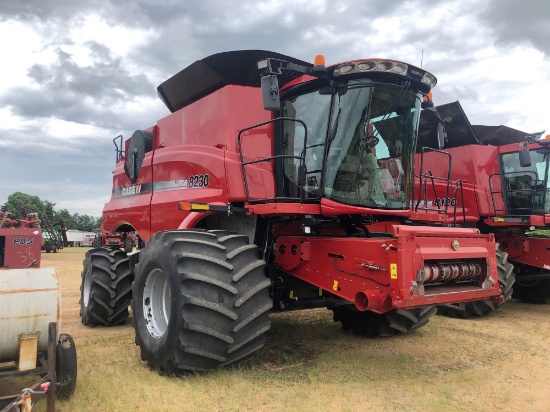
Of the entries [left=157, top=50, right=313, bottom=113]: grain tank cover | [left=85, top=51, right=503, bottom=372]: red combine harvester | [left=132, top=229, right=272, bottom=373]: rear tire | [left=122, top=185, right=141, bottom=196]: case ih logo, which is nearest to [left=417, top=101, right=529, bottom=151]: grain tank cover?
[left=85, top=51, right=503, bottom=372]: red combine harvester

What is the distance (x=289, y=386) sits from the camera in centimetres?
402

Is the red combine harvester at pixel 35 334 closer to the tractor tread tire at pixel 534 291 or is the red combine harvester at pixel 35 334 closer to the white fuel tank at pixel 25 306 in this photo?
the white fuel tank at pixel 25 306

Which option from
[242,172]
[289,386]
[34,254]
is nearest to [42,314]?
[289,386]

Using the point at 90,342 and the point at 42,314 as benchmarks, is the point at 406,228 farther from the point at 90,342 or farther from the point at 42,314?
the point at 90,342

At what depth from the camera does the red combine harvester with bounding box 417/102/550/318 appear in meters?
8.46

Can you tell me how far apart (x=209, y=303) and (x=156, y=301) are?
1098mm

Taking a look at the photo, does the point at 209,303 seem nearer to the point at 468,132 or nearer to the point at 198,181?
the point at 198,181

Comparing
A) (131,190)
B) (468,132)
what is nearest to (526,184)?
(468,132)

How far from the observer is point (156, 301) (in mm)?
4832

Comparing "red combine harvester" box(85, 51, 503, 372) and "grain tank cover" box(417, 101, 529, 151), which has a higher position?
"grain tank cover" box(417, 101, 529, 151)

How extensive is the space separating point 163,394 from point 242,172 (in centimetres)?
231

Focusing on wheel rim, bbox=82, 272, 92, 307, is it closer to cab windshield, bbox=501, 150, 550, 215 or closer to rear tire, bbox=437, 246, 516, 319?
rear tire, bbox=437, 246, 516, 319

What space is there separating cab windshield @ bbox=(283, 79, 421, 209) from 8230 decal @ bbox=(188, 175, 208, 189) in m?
0.92

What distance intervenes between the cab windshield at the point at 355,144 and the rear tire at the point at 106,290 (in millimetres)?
3539
